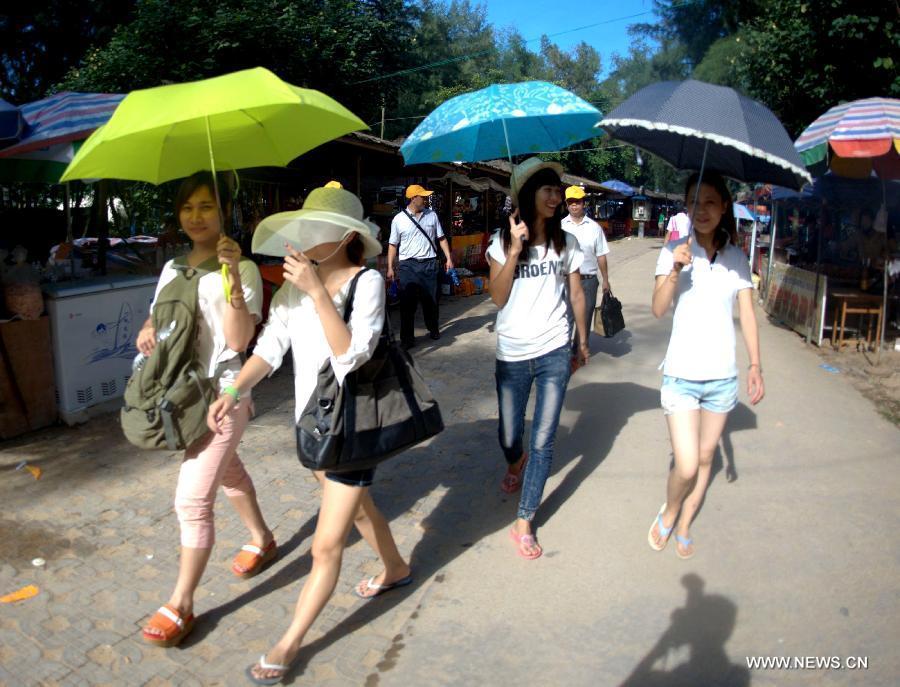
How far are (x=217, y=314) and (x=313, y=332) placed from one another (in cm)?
51

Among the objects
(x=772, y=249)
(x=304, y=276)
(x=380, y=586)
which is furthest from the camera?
(x=772, y=249)

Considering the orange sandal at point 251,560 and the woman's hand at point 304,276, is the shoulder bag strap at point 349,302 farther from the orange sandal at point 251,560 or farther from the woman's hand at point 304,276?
the orange sandal at point 251,560

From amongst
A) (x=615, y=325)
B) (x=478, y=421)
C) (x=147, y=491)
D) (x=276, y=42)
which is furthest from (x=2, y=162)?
(x=276, y=42)

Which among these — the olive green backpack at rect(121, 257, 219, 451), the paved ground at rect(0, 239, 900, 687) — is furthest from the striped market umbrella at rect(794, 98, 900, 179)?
the olive green backpack at rect(121, 257, 219, 451)

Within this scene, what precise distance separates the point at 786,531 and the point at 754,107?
7.33 feet

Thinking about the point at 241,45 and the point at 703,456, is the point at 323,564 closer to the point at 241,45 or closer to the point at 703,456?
the point at 703,456

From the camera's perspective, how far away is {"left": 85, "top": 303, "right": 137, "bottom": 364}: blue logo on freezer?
585cm

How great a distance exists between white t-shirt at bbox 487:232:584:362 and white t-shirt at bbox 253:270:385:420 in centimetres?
120

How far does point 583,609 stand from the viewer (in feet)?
10.3

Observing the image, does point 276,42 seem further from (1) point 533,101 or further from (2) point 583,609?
(2) point 583,609

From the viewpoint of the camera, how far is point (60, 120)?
5.50m

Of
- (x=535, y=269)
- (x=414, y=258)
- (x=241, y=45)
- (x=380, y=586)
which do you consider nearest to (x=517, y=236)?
(x=535, y=269)

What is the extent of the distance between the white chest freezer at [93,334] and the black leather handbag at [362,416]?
3.82 m

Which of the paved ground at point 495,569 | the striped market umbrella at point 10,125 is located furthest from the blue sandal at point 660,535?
the striped market umbrella at point 10,125
